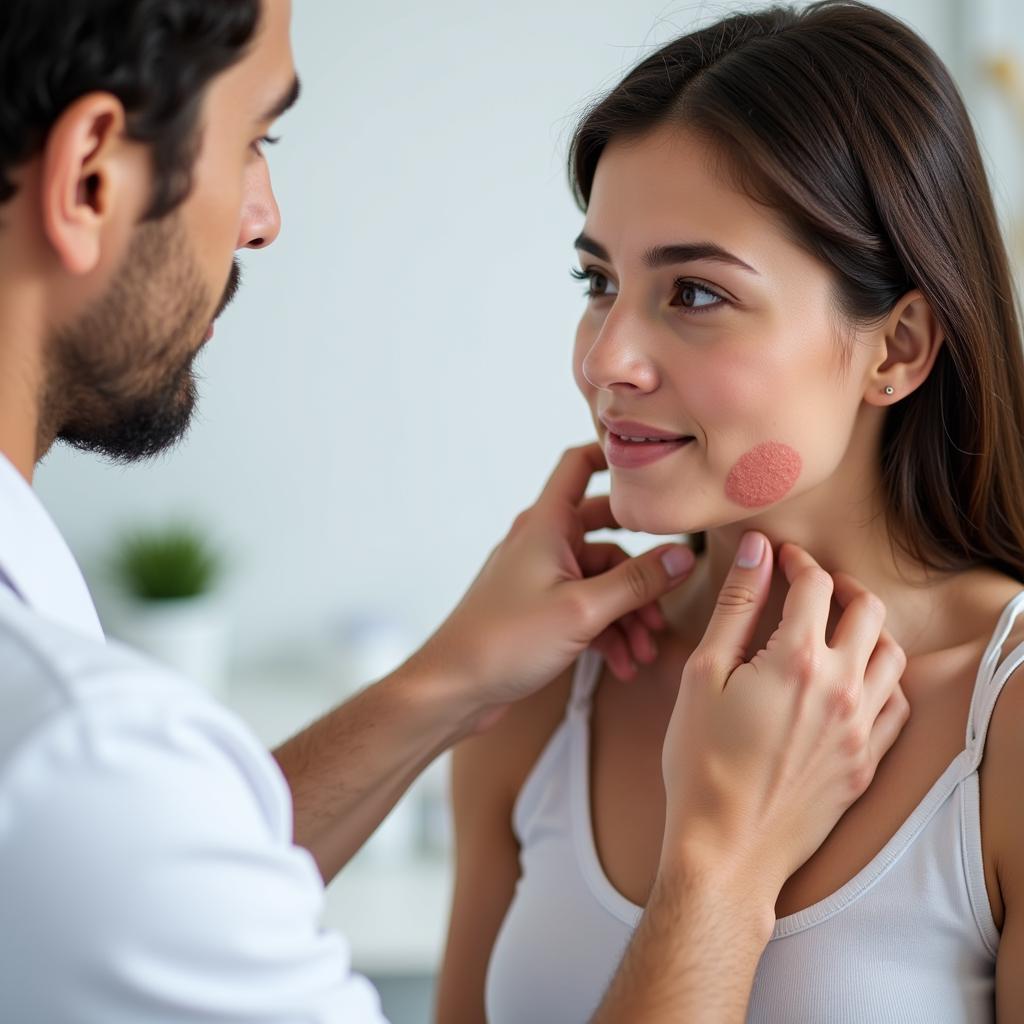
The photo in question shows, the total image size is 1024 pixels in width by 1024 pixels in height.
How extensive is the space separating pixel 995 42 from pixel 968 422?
1.74 m

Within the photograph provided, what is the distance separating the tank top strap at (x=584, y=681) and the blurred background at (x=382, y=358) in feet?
3.90

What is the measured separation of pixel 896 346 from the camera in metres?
1.17

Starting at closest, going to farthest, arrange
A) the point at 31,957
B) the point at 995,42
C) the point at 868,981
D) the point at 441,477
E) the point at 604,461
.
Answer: the point at 31,957
the point at 868,981
the point at 604,461
the point at 995,42
the point at 441,477

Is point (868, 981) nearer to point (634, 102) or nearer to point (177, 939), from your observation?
point (177, 939)

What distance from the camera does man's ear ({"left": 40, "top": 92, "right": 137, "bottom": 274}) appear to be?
2.70 ft

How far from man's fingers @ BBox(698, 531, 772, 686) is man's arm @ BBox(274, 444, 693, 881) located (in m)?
0.08

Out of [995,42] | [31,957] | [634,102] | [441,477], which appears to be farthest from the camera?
[441,477]

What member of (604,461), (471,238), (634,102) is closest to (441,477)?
(471,238)

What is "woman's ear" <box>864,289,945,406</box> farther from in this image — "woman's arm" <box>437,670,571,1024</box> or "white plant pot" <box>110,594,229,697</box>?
"white plant pot" <box>110,594,229,697</box>

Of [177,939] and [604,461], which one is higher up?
[604,461]

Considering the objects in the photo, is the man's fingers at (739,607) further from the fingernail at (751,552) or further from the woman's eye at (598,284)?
the woman's eye at (598,284)

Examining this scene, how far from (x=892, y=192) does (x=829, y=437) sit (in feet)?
0.73

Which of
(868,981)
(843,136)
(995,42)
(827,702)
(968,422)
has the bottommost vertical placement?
(868,981)

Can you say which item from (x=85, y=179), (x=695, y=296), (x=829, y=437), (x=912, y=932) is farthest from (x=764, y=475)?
(x=85, y=179)
